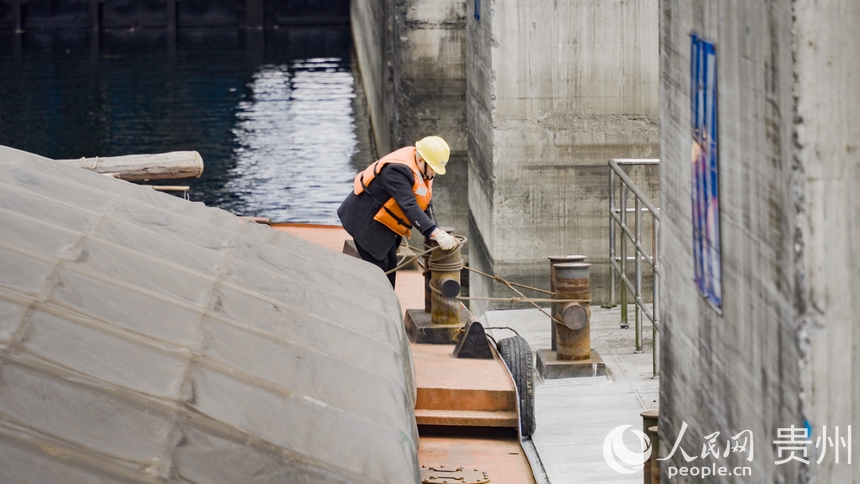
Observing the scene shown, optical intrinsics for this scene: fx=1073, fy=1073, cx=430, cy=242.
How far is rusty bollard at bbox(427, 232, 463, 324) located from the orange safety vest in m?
0.53

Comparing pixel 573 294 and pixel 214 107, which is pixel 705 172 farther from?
pixel 214 107

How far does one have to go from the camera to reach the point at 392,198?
7.51 meters

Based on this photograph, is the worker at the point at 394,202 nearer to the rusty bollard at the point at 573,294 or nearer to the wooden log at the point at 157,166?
the rusty bollard at the point at 573,294

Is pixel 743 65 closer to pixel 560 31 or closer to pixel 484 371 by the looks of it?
pixel 484 371

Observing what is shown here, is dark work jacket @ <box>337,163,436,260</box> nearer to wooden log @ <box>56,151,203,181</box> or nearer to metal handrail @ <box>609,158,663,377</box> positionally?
metal handrail @ <box>609,158,663,377</box>

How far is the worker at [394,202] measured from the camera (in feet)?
23.5

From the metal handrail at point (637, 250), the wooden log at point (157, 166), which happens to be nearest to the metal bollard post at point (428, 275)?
the metal handrail at point (637, 250)

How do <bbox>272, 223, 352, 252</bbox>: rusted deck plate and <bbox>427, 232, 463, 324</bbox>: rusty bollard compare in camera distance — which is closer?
<bbox>427, 232, 463, 324</bbox>: rusty bollard

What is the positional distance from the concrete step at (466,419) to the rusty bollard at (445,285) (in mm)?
1252

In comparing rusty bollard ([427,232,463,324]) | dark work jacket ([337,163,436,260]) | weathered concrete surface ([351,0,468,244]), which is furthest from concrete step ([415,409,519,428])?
weathered concrete surface ([351,0,468,244])

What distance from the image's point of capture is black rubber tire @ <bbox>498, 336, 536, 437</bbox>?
20.3 feet

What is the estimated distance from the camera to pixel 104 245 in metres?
4.91

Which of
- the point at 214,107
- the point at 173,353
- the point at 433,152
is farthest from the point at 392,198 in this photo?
the point at 214,107

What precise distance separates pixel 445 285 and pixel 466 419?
4.31 ft
